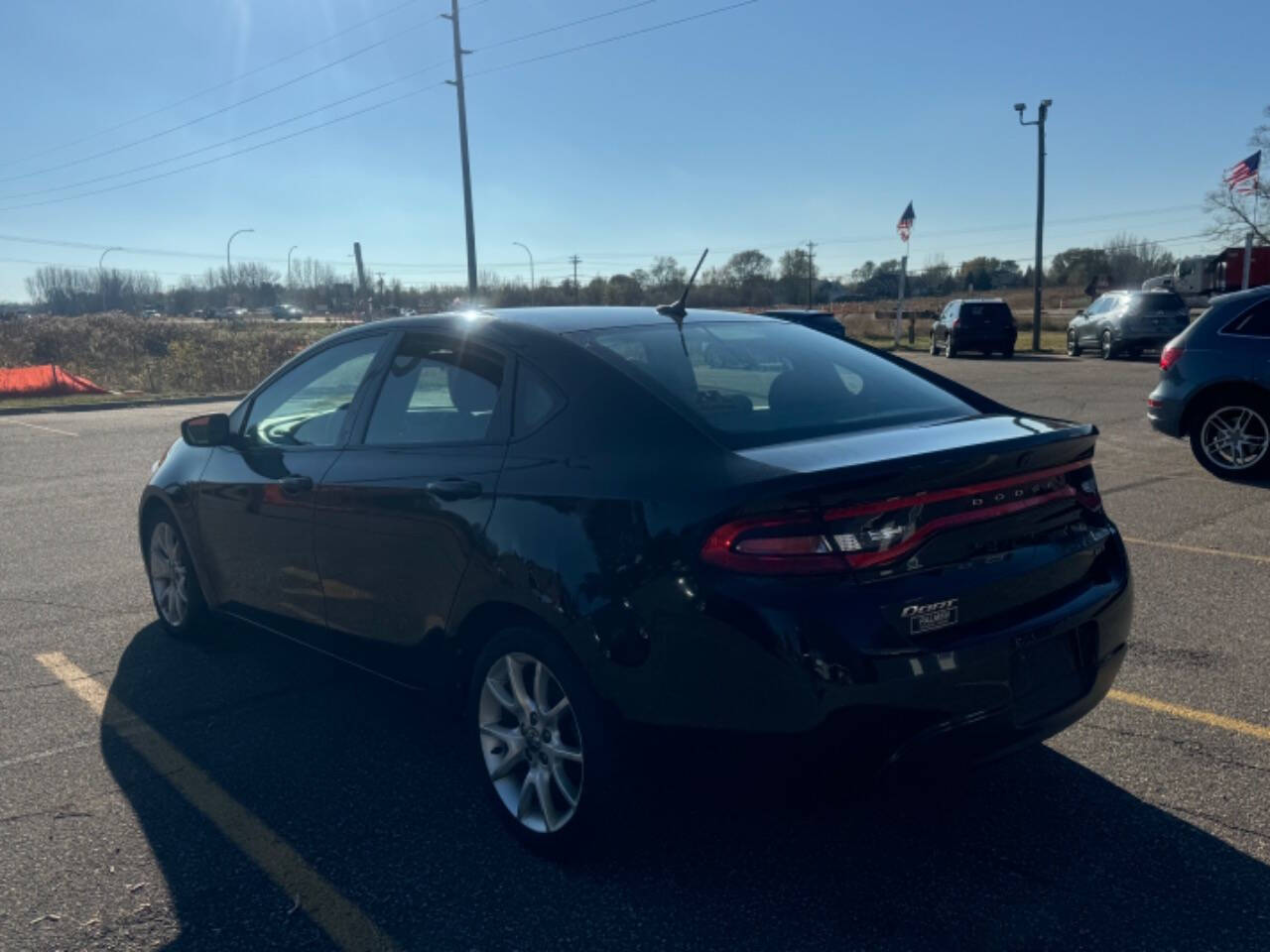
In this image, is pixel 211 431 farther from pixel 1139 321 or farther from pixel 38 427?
pixel 1139 321

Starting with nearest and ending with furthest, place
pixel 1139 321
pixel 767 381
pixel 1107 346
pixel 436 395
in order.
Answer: pixel 767 381 → pixel 436 395 → pixel 1139 321 → pixel 1107 346

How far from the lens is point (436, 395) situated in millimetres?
3664

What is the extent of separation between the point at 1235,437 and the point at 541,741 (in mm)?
7939

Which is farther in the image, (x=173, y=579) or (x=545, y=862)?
(x=173, y=579)

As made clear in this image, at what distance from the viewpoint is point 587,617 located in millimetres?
2777

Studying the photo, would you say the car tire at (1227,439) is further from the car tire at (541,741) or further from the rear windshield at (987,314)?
the rear windshield at (987,314)

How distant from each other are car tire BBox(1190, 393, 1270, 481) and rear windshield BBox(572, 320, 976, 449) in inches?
247

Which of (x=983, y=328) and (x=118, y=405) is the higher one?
(x=983, y=328)

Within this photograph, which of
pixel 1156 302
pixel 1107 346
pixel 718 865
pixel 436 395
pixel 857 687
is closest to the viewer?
pixel 857 687

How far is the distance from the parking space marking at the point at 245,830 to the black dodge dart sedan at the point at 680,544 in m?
0.55

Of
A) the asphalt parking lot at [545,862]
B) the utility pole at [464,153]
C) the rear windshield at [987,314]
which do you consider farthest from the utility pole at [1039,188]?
the asphalt parking lot at [545,862]

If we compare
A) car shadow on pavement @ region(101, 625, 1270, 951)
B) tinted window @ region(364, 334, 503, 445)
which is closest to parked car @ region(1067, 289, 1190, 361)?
car shadow on pavement @ region(101, 625, 1270, 951)

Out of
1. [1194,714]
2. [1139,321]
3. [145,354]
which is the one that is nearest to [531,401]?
[1194,714]

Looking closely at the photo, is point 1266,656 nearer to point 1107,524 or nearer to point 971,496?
point 1107,524
